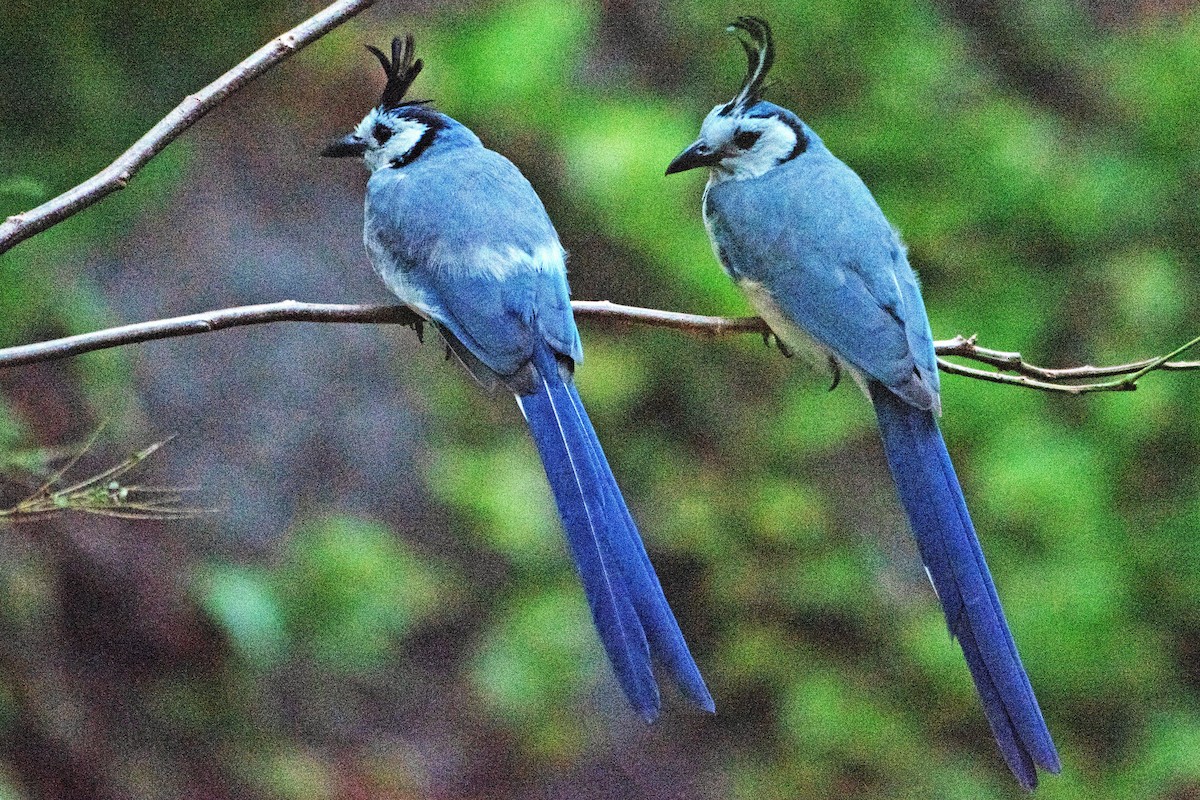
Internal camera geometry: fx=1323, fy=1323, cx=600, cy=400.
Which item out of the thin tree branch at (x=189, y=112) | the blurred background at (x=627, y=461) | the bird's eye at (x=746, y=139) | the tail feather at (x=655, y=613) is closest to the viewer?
the tail feather at (x=655, y=613)

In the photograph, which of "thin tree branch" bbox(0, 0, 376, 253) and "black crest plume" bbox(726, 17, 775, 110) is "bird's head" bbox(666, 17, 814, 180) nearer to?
"black crest plume" bbox(726, 17, 775, 110)

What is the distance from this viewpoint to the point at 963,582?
1082 millimetres

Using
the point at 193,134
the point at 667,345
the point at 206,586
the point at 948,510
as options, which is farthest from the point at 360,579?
the point at 948,510

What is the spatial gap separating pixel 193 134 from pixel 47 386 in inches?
32.1

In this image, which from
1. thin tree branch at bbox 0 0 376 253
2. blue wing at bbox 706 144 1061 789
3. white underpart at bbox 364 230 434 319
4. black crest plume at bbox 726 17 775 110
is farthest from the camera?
white underpart at bbox 364 230 434 319

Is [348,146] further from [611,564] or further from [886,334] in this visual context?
[611,564]

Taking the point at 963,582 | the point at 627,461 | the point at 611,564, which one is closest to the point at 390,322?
the point at 611,564

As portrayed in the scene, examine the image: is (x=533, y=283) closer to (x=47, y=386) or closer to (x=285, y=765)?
(x=47, y=386)

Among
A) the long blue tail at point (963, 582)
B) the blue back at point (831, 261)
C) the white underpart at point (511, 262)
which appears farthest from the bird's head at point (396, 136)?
the long blue tail at point (963, 582)

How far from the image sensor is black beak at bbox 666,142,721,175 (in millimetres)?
1594

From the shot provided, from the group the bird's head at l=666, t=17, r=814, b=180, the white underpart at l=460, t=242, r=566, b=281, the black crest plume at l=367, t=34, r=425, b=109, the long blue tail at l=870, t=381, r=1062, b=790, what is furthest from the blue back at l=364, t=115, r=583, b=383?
the long blue tail at l=870, t=381, r=1062, b=790

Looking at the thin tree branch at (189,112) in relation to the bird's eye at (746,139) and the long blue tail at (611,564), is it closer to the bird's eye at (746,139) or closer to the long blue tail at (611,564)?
the long blue tail at (611,564)

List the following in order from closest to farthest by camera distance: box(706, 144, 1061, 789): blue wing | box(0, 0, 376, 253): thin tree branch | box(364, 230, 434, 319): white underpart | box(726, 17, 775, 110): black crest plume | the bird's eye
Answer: box(706, 144, 1061, 789): blue wing < box(0, 0, 376, 253): thin tree branch < box(726, 17, 775, 110): black crest plume < box(364, 230, 434, 319): white underpart < the bird's eye

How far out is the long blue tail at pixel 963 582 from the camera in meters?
0.96
